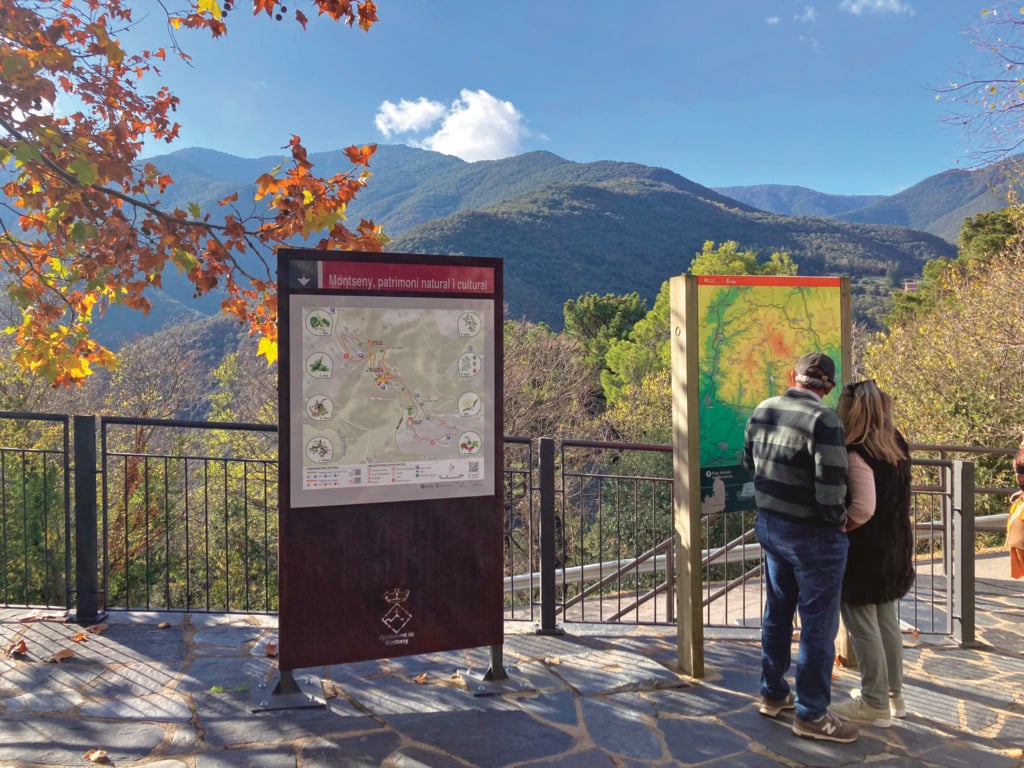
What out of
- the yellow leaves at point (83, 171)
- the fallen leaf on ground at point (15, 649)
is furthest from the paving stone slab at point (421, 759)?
the yellow leaves at point (83, 171)

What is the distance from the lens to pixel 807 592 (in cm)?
371

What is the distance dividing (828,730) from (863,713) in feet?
0.98

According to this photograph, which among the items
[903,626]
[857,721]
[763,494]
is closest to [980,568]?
[903,626]

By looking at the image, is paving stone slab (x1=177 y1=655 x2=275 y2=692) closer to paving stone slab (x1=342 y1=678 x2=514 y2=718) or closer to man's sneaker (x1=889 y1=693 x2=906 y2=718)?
paving stone slab (x1=342 y1=678 x2=514 y2=718)

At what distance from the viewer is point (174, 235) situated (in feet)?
18.8

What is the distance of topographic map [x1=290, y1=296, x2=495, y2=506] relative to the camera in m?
3.95

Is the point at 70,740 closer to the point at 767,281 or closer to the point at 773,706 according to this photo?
the point at 773,706

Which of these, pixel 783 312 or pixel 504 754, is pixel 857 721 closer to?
pixel 504 754

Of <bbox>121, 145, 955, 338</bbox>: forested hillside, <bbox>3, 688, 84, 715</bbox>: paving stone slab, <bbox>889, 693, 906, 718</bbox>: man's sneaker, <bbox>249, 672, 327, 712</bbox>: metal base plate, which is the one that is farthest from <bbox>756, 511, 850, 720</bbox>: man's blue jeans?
<bbox>121, 145, 955, 338</bbox>: forested hillside

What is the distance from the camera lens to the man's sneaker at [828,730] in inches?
148

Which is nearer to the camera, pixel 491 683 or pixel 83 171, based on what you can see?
pixel 491 683

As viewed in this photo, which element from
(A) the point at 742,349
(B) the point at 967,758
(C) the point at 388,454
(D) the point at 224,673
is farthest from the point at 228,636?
(B) the point at 967,758

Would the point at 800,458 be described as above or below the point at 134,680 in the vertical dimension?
above

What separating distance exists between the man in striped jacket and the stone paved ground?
1.04ft
